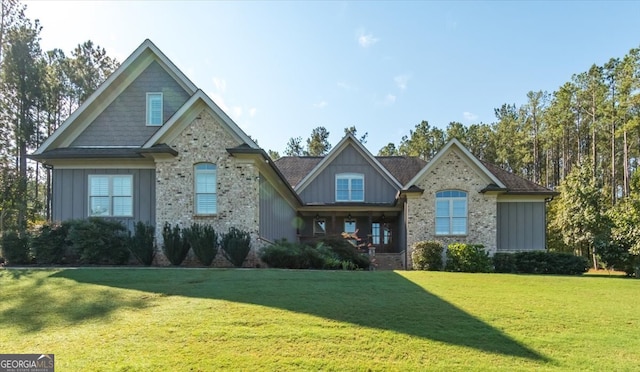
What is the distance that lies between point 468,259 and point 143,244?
12368 millimetres

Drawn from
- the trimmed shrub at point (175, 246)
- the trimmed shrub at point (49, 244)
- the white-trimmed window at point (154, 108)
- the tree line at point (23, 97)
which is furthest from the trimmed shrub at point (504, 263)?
the tree line at point (23, 97)

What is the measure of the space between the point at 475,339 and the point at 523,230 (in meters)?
16.4

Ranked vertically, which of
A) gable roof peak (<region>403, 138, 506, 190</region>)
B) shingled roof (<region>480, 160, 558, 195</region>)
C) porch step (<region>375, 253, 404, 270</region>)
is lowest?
porch step (<region>375, 253, 404, 270</region>)

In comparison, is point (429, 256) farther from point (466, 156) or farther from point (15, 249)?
point (15, 249)

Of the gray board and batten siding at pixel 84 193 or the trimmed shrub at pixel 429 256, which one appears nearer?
the gray board and batten siding at pixel 84 193

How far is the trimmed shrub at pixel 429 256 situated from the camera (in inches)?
674

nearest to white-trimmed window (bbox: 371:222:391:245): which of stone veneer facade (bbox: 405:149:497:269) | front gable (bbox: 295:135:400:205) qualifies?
front gable (bbox: 295:135:400:205)

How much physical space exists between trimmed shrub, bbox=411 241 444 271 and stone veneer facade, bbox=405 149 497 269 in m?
1.44

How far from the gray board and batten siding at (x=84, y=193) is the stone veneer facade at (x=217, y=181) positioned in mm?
1570

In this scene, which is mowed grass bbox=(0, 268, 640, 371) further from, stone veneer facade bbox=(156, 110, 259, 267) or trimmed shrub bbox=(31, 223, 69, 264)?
stone veneer facade bbox=(156, 110, 259, 267)

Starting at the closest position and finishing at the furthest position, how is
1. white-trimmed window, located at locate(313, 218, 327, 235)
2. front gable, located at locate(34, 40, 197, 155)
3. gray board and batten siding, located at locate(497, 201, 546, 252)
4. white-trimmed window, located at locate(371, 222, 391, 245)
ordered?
1. front gable, located at locate(34, 40, 197, 155)
2. gray board and batten siding, located at locate(497, 201, 546, 252)
3. white-trimmed window, located at locate(313, 218, 327, 235)
4. white-trimmed window, located at locate(371, 222, 391, 245)

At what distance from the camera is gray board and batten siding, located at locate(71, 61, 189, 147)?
56.9ft

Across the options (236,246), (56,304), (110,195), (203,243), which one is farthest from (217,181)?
(56,304)

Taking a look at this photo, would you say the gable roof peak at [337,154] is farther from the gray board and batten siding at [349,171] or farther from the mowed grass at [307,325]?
the mowed grass at [307,325]
